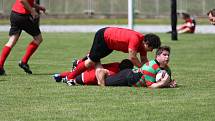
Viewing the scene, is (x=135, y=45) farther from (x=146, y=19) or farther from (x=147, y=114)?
(x=146, y=19)

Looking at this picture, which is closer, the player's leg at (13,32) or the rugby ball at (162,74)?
the rugby ball at (162,74)

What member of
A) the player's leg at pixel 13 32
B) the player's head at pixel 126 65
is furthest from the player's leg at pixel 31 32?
the player's head at pixel 126 65

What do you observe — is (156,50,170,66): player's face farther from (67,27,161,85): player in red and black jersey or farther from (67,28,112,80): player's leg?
(67,28,112,80): player's leg

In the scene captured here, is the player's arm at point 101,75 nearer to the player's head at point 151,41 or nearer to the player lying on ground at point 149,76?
the player lying on ground at point 149,76

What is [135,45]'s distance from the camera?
12.1m

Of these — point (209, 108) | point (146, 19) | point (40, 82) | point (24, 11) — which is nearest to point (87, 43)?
point (24, 11)

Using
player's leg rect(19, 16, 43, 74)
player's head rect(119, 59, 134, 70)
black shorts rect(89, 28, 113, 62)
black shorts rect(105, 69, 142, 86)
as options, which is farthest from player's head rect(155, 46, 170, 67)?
player's leg rect(19, 16, 43, 74)

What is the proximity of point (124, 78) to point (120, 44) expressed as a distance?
1.74ft

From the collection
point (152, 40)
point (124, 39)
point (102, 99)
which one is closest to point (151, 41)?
point (152, 40)

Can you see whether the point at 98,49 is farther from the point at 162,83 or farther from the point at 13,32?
the point at 13,32

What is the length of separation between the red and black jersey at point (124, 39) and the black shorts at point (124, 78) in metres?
0.37

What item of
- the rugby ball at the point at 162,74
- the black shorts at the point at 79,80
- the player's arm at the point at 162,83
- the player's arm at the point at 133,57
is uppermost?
the player's arm at the point at 133,57

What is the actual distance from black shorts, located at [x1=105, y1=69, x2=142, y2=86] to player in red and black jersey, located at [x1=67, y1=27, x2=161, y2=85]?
0.20 m

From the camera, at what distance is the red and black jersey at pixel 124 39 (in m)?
12.1
